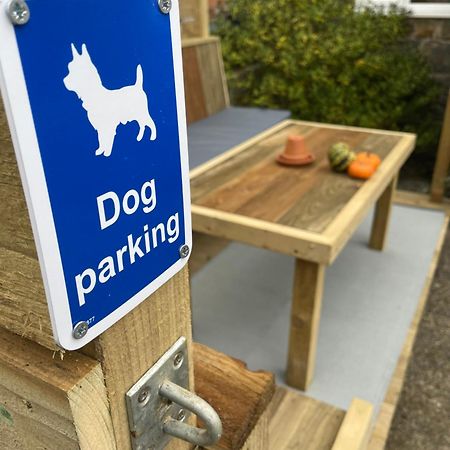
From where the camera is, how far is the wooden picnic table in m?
1.57

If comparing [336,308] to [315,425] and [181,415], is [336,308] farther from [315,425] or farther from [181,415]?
[181,415]

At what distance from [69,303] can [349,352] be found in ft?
5.93

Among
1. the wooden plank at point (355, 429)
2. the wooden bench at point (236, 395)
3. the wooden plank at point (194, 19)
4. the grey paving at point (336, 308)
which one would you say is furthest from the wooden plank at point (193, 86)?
the wooden bench at point (236, 395)

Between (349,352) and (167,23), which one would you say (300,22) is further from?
(167,23)

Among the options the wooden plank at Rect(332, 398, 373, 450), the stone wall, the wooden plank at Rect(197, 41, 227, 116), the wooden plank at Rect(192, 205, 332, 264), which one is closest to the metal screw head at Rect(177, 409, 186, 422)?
the wooden plank at Rect(332, 398, 373, 450)

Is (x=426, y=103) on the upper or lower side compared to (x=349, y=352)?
upper

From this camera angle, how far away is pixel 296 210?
5.70 ft

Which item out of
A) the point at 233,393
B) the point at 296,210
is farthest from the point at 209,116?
the point at 233,393

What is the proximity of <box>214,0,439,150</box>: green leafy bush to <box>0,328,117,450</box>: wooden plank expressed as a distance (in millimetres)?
3963

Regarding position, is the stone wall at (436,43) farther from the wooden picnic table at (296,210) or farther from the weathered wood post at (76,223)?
the weathered wood post at (76,223)

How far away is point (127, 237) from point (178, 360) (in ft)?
0.49

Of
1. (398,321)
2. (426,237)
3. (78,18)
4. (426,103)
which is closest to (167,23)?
(78,18)

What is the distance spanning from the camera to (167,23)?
348 millimetres

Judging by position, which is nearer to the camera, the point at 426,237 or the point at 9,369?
the point at 9,369
